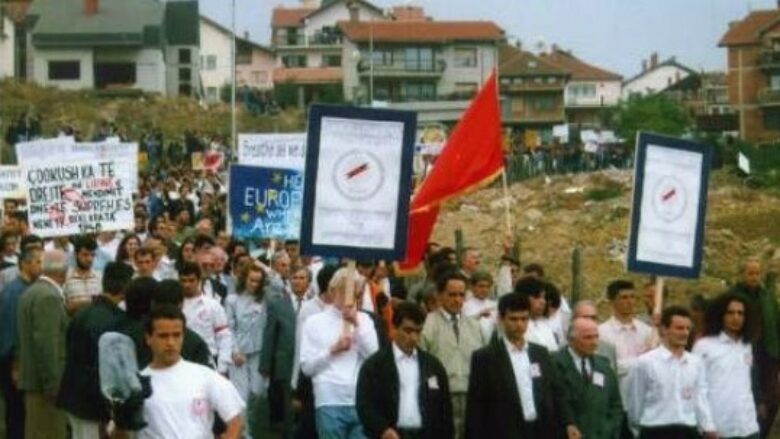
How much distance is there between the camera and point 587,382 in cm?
1467

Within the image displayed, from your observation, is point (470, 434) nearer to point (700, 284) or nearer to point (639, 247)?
point (639, 247)

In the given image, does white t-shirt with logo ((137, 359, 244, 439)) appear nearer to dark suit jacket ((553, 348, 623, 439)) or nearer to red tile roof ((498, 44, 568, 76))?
dark suit jacket ((553, 348, 623, 439))

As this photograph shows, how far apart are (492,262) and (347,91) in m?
75.8

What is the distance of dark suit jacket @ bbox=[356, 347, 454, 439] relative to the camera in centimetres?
1448

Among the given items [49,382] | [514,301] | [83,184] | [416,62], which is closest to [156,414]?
[514,301]

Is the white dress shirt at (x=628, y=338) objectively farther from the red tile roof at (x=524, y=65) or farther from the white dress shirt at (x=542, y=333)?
the red tile roof at (x=524, y=65)

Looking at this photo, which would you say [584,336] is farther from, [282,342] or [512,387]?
[282,342]

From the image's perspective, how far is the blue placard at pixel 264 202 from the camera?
2297cm

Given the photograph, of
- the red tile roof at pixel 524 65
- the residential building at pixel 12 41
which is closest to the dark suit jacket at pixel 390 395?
the residential building at pixel 12 41

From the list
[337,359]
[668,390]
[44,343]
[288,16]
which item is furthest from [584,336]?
[288,16]

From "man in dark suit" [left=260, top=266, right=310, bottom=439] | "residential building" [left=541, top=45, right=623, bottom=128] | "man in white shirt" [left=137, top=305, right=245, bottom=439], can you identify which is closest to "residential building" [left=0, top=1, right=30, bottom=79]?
"residential building" [left=541, top=45, right=623, bottom=128]

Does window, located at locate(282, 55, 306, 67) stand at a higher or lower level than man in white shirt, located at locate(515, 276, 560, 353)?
lower

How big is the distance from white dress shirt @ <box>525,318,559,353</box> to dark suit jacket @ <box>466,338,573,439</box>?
1.98 metres

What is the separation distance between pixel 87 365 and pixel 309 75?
119m
